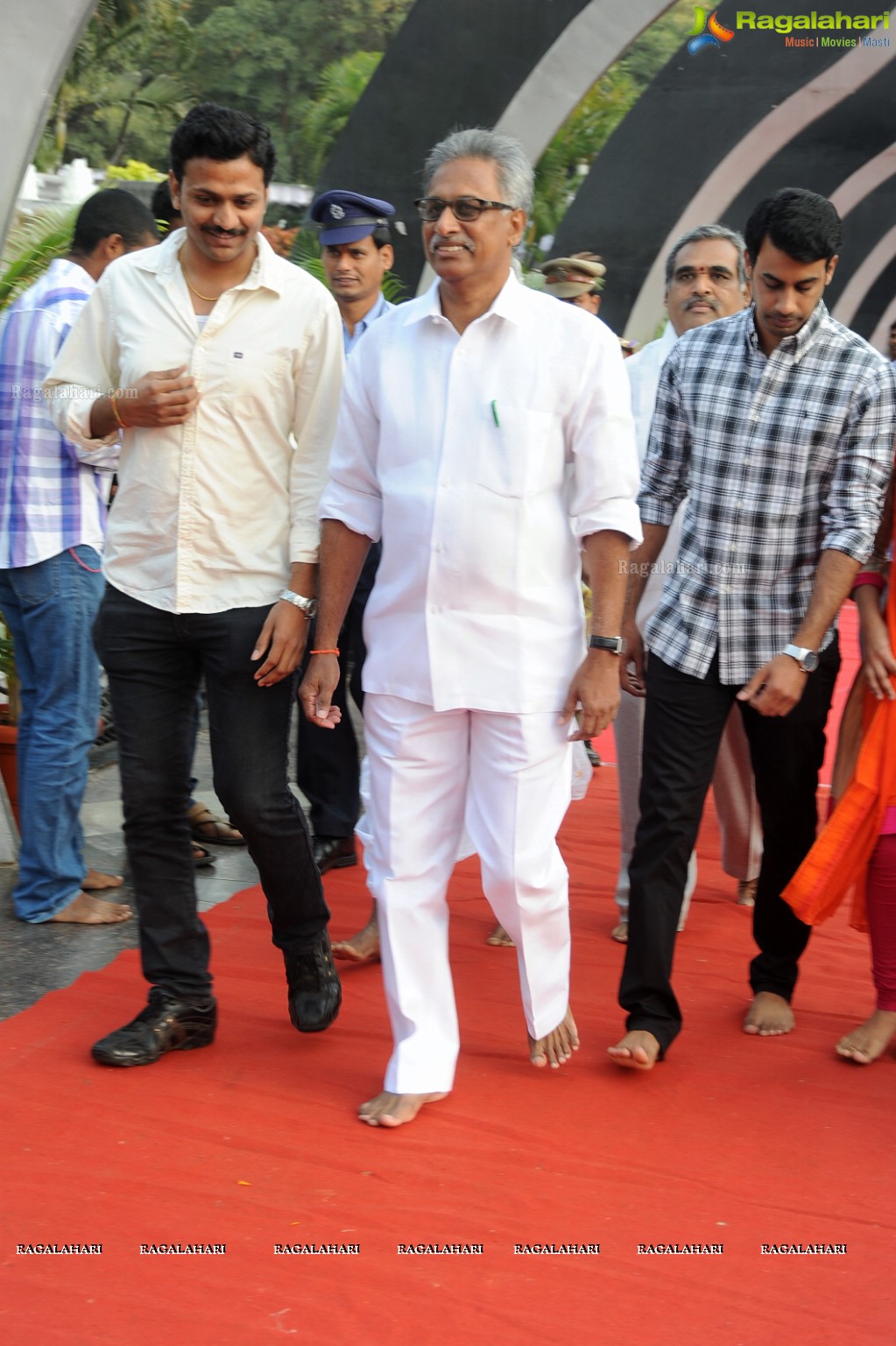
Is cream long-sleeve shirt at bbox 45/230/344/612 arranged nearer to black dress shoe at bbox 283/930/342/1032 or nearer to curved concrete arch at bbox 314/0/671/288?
black dress shoe at bbox 283/930/342/1032

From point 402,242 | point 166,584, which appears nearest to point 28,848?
point 166,584

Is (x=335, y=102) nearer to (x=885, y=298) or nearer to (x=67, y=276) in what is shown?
(x=885, y=298)

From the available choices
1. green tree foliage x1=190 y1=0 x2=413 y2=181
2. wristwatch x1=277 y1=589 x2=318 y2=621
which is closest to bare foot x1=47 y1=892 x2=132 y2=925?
wristwatch x1=277 y1=589 x2=318 y2=621

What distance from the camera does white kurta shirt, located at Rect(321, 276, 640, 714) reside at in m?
3.19

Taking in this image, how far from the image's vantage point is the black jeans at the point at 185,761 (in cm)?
347

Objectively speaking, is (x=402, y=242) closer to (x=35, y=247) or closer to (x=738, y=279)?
(x=35, y=247)

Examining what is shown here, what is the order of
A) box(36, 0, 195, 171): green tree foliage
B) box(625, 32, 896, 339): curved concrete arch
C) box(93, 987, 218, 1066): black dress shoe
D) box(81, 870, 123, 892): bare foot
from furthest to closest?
box(36, 0, 195, 171): green tree foliage < box(625, 32, 896, 339): curved concrete arch < box(81, 870, 123, 892): bare foot < box(93, 987, 218, 1066): black dress shoe

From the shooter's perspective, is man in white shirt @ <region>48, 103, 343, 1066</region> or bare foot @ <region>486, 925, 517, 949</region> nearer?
man in white shirt @ <region>48, 103, 343, 1066</region>

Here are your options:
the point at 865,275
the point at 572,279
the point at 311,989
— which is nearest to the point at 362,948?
the point at 311,989

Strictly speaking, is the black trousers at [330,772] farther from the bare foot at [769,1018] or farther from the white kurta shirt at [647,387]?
the bare foot at [769,1018]

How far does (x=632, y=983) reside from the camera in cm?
371

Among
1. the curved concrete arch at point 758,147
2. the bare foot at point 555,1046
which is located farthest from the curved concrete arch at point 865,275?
the bare foot at point 555,1046

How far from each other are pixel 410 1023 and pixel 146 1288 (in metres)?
0.89

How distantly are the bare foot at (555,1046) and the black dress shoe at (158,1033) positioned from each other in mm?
815
